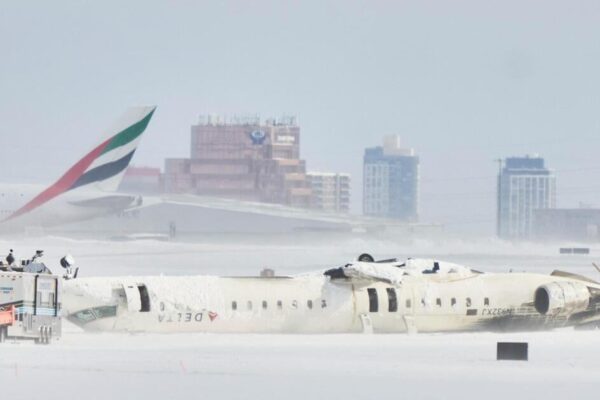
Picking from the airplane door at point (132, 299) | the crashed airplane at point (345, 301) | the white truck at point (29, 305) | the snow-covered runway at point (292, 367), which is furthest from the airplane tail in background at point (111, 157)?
the white truck at point (29, 305)

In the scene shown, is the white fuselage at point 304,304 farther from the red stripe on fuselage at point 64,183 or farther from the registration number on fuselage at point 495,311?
the red stripe on fuselage at point 64,183

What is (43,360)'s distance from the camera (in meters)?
43.6

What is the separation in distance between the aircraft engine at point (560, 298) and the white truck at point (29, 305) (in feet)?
58.4

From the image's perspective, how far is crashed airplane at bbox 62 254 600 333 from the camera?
5409 cm

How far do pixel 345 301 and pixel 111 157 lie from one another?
7895 cm

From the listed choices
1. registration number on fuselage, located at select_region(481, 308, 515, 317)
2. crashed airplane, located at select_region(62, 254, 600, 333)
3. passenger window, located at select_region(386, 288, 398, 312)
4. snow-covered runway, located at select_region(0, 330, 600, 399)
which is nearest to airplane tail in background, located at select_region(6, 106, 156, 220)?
crashed airplane, located at select_region(62, 254, 600, 333)

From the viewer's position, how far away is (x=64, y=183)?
138m

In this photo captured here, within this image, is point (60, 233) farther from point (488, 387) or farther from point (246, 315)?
point (488, 387)

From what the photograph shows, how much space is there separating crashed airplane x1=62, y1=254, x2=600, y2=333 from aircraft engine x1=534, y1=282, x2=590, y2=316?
0.11ft

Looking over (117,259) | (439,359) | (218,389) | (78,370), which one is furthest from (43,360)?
(117,259)

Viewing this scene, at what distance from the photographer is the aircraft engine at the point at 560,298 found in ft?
193

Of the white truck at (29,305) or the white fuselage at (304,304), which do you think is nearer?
the white truck at (29,305)

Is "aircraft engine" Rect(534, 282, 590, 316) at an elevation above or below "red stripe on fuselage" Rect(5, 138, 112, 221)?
below

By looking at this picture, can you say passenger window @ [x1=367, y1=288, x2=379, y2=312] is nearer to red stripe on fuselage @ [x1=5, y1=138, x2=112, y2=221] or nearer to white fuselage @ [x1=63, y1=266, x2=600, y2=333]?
white fuselage @ [x1=63, y1=266, x2=600, y2=333]
